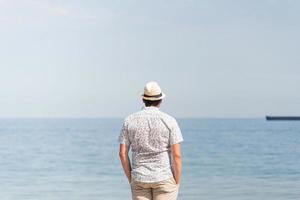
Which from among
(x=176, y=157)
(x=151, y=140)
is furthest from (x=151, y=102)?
(x=176, y=157)

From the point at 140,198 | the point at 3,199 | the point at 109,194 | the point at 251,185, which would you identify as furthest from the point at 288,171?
the point at 140,198

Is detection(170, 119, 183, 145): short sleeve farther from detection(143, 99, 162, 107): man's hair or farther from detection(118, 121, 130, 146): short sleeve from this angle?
detection(118, 121, 130, 146): short sleeve

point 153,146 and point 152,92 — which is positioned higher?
point 152,92

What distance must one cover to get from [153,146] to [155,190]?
0.37 metres

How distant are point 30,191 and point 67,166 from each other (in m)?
12.1

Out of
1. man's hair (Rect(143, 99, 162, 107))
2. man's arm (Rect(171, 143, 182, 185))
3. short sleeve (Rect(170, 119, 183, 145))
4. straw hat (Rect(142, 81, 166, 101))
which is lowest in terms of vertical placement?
man's arm (Rect(171, 143, 182, 185))

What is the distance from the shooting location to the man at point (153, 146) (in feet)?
18.3

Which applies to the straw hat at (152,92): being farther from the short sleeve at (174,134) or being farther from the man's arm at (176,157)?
the man's arm at (176,157)

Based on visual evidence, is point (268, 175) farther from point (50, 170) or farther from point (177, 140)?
point (177, 140)

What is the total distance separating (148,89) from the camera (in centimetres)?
564

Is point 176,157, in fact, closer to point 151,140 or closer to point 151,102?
point 151,140

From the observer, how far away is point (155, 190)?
5.75 metres

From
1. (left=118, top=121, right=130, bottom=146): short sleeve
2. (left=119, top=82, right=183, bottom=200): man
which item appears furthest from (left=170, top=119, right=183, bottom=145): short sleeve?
(left=118, top=121, right=130, bottom=146): short sleeve

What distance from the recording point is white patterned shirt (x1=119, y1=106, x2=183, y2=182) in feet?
18.3
